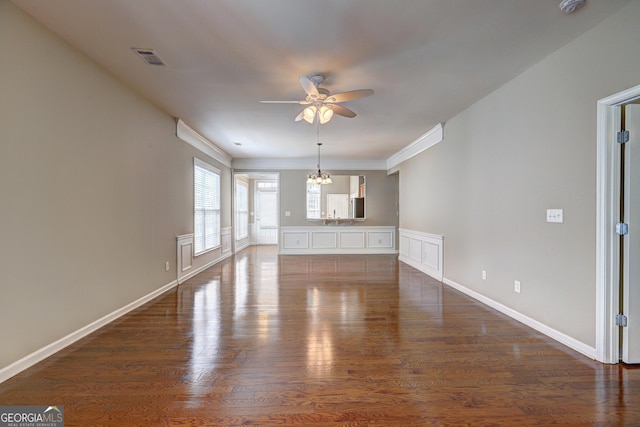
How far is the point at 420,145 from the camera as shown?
612cm

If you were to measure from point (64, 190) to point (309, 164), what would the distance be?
21.1 feet

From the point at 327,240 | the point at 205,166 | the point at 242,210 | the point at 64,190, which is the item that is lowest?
the point at 327,240

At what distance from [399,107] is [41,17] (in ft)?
12.6

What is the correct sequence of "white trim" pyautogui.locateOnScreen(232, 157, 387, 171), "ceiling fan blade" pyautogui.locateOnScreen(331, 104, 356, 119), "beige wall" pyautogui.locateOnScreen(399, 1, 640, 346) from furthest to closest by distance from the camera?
"white trim" pyautogui.locateOnScreen(232, 157, 387, 171)
"ceiling fan blade" pyautogui.locateOnScreen(331, 104, 356, 119)
"beige wall" pyautogui.locateOnScreen(399, 1, 640, 346)

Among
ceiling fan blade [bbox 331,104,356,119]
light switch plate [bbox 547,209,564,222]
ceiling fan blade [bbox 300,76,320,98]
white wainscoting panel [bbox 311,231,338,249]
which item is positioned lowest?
white wainscoting panel [bbox 311,231,338,249]

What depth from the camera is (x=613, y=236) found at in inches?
92.1

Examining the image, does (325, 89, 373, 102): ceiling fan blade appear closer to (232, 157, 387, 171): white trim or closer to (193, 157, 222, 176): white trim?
(193, 157, 222, 176): white trim

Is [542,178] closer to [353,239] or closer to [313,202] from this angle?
[353,239]

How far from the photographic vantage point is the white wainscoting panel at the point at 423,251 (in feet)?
17.4

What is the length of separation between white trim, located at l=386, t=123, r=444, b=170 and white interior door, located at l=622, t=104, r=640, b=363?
290 centimetres

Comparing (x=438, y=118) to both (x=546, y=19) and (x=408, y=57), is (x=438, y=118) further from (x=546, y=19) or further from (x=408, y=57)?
(x=546, y=19)

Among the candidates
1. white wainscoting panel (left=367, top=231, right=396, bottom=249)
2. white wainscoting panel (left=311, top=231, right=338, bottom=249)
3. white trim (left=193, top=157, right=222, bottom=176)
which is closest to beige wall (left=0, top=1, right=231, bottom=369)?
white trim (left=193, top=157, right=222, bottom=176)

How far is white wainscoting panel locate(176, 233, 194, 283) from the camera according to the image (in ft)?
16.6
